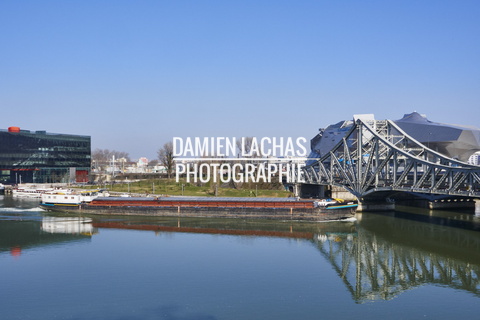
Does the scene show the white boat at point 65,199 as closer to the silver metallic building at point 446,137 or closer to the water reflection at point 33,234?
the water reflection at point 33,234

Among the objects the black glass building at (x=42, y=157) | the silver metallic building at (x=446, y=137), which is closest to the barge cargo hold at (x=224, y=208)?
the silver metallic building at (x=446, y=137)

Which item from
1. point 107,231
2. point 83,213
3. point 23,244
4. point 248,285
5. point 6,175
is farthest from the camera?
point 6,175

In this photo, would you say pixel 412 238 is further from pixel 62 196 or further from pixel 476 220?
pixel 62 196

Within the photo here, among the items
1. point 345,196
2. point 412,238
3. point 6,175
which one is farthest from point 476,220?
point 6,175

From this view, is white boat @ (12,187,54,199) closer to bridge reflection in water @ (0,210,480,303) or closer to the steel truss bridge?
bridge reflection in water @ (0,210,480,303)

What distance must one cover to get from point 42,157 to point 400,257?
372ft

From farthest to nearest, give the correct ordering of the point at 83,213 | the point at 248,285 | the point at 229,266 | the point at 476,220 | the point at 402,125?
the point at 402,125 < the point at 83,213 < the point at 476,220 < the point at 229,266 < the point at 248,285

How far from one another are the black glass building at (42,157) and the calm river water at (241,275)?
252 feet

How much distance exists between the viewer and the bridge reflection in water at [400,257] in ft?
111

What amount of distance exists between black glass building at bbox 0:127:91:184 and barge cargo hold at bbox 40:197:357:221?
2478 inches

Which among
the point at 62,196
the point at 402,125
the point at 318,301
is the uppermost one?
the point at 402,125

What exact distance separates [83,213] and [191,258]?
116 feet

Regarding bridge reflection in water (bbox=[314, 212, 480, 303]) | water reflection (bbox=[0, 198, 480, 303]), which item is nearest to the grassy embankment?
water reflection (bbox=[0, 198, 480, 303])

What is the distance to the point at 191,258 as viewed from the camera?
4031 cm
